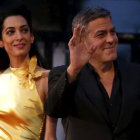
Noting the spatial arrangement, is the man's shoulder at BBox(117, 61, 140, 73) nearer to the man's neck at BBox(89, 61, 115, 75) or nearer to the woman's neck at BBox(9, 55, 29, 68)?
the man's neck at BBox(89, 61, 115, 75)

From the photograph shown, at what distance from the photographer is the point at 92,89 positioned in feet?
7.84

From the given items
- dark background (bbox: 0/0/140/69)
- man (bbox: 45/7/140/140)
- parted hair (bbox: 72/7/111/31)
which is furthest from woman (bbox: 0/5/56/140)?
dark background (bbox: 0/0/140/69)

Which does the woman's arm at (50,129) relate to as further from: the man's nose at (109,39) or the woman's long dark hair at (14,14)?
the man's nose at (109,39)

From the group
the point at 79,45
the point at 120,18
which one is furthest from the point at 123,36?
the point at 79,45

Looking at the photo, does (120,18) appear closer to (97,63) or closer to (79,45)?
(97,63)

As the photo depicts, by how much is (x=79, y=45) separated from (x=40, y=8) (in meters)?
2.09

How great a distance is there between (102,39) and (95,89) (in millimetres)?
285

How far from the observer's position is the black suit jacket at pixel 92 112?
2.32 m

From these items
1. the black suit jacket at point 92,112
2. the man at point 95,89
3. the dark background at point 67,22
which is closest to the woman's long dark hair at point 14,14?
the man at point 95,89

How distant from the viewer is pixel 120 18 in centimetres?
421

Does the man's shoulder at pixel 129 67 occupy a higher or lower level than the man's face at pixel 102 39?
lower

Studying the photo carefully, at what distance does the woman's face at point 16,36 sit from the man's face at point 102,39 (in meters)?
0.60

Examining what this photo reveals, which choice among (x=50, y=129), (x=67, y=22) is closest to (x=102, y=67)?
(x=50, y=129)

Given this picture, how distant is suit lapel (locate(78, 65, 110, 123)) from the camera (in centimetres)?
234
